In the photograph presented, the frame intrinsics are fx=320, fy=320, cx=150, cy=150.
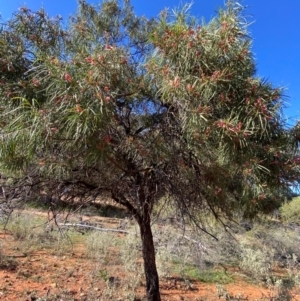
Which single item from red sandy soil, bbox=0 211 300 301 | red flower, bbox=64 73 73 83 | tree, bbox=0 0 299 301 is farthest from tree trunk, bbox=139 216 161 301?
red flower, bbox=64 73 73 83

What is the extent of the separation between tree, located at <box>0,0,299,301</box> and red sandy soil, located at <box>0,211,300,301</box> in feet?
8.97

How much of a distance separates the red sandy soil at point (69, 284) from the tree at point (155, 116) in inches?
108

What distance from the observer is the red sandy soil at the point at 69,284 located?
6.29 meters

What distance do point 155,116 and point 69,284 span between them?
4.79m

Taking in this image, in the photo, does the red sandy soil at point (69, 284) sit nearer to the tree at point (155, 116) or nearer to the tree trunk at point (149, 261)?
the tree trunk at point (149, 261)

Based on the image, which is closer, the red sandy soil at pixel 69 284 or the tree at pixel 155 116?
the tree at pixel 155 116

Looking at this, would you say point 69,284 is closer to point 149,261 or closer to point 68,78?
point 149,261

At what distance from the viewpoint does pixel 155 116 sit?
4.21 meters

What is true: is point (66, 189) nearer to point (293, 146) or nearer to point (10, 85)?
point (10, 85)

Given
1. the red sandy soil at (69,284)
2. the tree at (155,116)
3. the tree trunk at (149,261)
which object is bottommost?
the red sandy soil at (69,284)

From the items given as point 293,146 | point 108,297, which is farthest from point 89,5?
point 108,297

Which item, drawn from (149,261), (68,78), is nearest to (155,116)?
(68,78)

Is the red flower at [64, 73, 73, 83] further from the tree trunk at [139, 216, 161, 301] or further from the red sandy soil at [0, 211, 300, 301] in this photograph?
the red sandy soil at [0, 211, 300, 301]

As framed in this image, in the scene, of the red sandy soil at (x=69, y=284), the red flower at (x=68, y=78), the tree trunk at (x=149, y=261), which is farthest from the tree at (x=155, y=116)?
the red sandy soil at (x=69, y=284)
